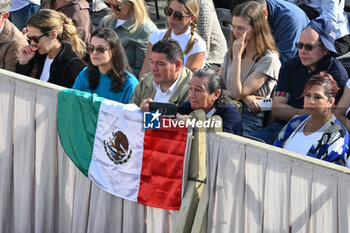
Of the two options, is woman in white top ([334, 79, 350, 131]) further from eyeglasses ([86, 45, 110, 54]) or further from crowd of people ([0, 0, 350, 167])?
eyeglasses ([86, 45, 110, 54])

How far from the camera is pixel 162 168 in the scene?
4410mm

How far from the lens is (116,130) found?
459cm

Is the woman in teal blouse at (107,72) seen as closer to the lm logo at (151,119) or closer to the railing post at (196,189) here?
the lm logo at (151,119)

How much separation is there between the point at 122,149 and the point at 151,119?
13.9 inches

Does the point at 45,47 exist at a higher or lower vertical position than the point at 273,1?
lower

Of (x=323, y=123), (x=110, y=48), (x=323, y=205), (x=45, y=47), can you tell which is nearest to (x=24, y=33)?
(x=45, y=47)

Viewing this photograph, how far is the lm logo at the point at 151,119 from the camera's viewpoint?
171 inches

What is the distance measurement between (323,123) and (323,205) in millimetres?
1015

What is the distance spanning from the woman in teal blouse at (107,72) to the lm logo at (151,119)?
Answer: 1.17 meters

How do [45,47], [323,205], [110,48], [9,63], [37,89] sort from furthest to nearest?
[9,63], [45,47], [110,48], [37,89], [323,205]

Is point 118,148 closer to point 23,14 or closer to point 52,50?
point 52,50

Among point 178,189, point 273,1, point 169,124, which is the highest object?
point 273,1

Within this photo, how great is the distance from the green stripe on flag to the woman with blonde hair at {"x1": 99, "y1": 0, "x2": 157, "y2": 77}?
207 cm

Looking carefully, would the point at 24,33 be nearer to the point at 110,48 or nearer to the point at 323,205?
the point at 110,48
